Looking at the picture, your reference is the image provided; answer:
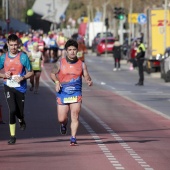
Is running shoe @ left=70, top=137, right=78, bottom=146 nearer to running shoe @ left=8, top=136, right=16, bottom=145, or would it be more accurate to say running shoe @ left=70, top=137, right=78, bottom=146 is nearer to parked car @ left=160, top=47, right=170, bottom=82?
running shoe @ left=8, top=136, right=16, bottom=145

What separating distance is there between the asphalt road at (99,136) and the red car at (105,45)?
4319 centimetres

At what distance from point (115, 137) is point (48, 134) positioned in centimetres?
129

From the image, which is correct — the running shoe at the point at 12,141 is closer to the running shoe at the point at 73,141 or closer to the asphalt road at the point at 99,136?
the asphalt road at the point at 99,136

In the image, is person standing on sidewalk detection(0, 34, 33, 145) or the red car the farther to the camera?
the red car

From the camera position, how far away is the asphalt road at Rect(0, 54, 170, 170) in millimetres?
13242

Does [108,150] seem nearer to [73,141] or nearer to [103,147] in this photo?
[103,147]

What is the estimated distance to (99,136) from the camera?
1717cm

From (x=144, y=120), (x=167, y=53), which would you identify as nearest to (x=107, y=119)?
(x=144, y=120)

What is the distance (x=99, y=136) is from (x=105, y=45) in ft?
189

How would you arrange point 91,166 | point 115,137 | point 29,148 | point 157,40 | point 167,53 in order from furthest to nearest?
point 157,40 < point 167,53 < point 115,137 < point 29,148 < point 91,166

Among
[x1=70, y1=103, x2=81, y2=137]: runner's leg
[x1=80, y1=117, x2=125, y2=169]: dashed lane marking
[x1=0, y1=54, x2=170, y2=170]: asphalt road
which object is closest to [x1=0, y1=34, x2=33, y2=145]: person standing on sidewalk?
[x1=0, y1=54, x2=170, y2=170]: asphalt road

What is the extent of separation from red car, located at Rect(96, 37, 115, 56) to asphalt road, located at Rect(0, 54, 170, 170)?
4319cm

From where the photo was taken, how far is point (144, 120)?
21.2 metres

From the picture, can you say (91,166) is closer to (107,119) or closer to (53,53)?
(107,119)
